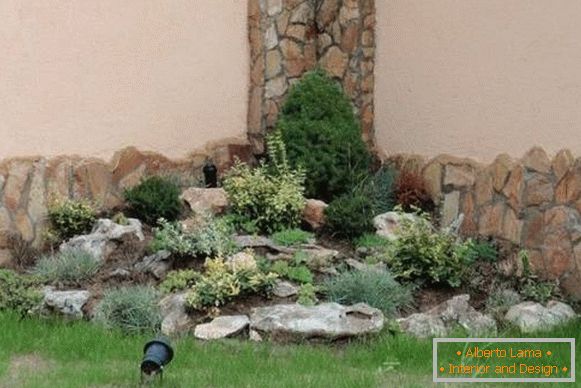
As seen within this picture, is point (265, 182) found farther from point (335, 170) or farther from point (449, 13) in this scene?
point (449, 13)

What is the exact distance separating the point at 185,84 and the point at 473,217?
3.25 meters

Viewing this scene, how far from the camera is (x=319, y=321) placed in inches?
274

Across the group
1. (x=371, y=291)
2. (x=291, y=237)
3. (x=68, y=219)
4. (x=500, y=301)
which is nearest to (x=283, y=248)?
(x=291, y=237)

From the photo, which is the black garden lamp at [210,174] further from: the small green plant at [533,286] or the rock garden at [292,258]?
the small green plant at [533,286]

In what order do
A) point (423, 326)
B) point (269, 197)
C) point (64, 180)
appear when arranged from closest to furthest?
point (423, 326)
point (269, 197)
point (64, 180)

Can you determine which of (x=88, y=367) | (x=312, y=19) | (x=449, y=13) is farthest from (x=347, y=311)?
(x=312, y=19)

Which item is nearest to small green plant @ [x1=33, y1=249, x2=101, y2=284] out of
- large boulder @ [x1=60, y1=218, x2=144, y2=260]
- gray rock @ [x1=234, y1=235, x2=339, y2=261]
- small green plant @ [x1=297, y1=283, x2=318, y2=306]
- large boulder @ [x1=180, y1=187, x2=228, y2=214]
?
large boulder @ [x1=60, y1=218, x2=144, y2=260]

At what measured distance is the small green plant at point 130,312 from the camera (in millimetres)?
7109

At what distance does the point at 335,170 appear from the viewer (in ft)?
31.4

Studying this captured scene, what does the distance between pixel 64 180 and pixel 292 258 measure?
2443 millimetres

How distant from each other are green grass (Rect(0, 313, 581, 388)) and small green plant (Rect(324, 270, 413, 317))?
63 centimetres

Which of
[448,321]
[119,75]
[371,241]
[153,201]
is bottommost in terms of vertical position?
[448,321]

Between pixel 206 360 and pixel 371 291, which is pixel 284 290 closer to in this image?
pixel 371 291

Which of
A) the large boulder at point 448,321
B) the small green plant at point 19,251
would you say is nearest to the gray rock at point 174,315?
the large boulder at point 448,321
